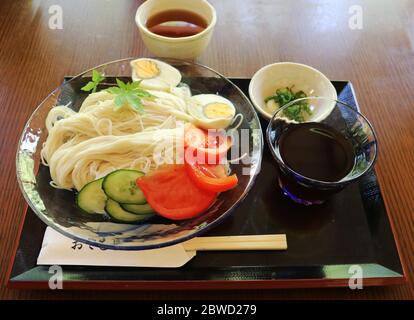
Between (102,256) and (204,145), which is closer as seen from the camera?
(102,256)

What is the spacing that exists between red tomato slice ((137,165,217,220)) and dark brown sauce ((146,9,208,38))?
2.75 feet

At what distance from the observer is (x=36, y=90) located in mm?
1892

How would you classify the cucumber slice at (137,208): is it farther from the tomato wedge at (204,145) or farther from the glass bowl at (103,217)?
the tomato wedge at (204,145)

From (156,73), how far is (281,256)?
1.00m

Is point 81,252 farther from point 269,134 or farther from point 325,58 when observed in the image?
point 325,58

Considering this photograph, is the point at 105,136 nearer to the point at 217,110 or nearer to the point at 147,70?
the point at 147,70

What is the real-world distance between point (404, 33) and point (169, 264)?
2.04 meters

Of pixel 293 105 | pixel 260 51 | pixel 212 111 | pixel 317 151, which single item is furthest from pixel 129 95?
pixel 260 51

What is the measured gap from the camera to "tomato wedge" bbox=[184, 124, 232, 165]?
1.44m

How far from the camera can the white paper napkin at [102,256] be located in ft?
4.24

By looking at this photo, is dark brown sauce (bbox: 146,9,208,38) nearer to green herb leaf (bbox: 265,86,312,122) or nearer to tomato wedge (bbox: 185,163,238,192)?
green herb leaf (bbox: 265,86,312,122)

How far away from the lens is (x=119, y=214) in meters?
1.31

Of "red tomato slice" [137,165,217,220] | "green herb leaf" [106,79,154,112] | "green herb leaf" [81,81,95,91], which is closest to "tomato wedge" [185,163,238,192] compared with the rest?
"red tomato slice" [137,165,217,220]

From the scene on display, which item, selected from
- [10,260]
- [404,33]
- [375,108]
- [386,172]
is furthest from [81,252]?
[404,33]
